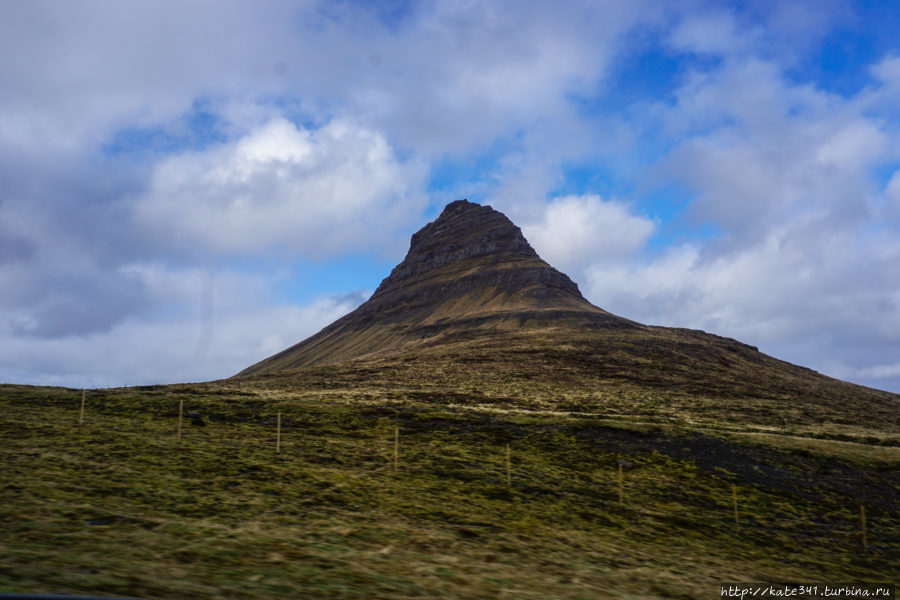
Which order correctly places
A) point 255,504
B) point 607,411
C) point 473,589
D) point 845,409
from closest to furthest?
point 473,589, point 255,504, point 607,411, point 845,409

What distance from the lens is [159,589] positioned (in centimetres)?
1078

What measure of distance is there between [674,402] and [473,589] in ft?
237

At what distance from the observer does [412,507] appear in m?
22.3

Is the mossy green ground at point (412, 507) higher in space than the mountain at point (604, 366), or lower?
lower

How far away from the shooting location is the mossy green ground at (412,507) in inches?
523

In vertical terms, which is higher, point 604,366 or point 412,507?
point 604,366

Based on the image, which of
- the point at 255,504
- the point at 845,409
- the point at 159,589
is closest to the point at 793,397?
the point at 845,409

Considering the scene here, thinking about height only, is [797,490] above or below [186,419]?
below

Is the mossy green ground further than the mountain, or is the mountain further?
the mountain

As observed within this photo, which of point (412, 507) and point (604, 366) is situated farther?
point (604, 366)

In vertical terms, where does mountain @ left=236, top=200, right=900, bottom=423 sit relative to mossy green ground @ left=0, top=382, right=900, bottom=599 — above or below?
above

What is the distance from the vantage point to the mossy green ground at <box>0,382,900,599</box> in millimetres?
13281

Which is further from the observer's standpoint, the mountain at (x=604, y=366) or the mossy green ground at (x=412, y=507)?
the mountain at (x=604, y=366)

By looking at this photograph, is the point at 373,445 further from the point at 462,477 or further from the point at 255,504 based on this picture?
the point at 255,504
